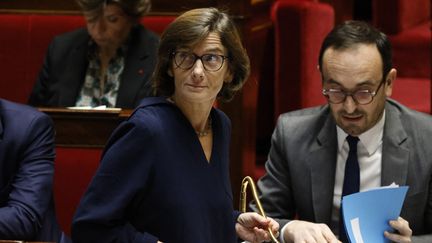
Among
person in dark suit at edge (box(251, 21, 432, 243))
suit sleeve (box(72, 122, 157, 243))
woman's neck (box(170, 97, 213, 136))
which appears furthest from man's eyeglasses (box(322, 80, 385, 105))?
suit sleeve (box(72, 122, 157, 243))

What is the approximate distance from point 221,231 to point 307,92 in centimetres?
103

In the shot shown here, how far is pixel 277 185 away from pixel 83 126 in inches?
17.2

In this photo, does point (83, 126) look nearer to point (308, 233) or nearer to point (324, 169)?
point (324, 169)

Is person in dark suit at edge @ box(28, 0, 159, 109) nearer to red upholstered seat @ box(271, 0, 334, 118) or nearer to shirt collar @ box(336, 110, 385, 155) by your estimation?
red upholstered seat @ box(271, 0, 334, 118)

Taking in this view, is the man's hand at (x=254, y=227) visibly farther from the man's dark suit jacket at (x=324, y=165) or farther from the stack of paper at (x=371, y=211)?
the man's dark suit jacket at (x=324, y=165)

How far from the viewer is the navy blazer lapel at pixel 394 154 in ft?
4.20

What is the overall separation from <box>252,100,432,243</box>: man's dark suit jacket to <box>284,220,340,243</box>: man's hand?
7 centimetres

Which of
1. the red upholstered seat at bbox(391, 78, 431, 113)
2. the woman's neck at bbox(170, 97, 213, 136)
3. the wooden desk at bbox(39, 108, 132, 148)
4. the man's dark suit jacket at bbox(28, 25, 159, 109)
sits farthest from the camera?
the red upholstered seat at bbox(391, 78, 431, 113)

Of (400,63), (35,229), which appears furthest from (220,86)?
(400,63)

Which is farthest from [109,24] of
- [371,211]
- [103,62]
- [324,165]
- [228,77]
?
[371,211]

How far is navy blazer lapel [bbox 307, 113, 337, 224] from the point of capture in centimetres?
129

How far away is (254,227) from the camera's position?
1.02 m

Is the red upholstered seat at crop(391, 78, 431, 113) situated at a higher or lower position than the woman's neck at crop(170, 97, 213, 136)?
lower

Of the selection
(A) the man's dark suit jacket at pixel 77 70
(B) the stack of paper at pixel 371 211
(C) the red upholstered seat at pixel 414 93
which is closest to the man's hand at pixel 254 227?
(B) the stack of paper at pixel 371 211
